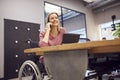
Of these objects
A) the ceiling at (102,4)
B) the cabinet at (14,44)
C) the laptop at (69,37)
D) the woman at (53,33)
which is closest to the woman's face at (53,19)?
the woman at (53,33)

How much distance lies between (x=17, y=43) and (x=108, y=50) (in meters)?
3.90

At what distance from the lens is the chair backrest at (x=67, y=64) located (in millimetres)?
890

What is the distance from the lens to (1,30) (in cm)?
419

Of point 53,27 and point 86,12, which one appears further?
point 86,12

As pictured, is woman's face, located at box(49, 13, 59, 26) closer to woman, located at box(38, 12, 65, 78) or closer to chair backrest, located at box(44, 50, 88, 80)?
woman, located at box(38, 12, 65, 78)

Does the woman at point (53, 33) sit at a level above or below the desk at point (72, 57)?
above

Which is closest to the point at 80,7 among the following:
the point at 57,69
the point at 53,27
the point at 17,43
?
the point at 17,43

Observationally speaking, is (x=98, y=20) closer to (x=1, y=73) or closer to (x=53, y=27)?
(x=1, y=73)

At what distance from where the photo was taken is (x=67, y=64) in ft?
3.16

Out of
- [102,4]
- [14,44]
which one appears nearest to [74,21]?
[102,4]

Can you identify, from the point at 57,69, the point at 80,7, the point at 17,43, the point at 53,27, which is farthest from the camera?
the point at 80,7

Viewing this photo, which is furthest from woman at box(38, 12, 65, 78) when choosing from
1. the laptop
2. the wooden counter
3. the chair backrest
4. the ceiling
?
the ceiling

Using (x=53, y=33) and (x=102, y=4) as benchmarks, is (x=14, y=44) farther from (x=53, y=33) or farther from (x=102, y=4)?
(x=102, y=4)

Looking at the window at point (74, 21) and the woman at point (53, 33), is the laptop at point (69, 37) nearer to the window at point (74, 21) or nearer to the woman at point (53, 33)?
the woman at point (53, 33)
